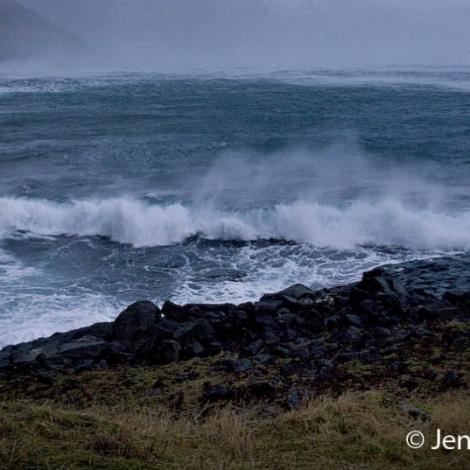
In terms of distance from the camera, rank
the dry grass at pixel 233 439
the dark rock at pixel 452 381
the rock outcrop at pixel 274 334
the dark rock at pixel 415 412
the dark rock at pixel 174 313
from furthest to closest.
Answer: the dark rock at pixel 174 313, the rock outcrop at pixel 274 334, the dark rock at pixel 452 381, the dark rock at pixel 415 412, the dry grass at pixel 233 439

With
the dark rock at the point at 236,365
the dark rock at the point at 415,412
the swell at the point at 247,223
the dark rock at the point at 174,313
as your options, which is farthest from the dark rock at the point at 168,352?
the swell at the point at 247,223

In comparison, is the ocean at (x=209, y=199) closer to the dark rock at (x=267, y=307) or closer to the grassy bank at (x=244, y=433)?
the dark rock at (x=267, y=307)

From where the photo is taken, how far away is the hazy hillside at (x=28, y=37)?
96.1 meters

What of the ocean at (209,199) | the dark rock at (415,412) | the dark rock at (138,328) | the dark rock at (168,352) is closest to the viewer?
the dark rock at (415,412)

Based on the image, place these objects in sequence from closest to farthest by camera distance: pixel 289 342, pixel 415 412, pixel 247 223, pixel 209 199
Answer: pixel 415 412
pixel 289 342
pixel 247 223
pixel 209 199

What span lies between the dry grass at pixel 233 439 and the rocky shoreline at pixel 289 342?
2.67ft

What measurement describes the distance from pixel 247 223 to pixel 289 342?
28.9 feet

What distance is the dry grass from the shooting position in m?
4.60

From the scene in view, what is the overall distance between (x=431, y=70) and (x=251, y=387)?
69.6 meters

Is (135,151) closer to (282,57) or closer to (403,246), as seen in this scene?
→ (403,246)

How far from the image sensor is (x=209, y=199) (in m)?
19.6

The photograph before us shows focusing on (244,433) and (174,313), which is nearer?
(244,433)

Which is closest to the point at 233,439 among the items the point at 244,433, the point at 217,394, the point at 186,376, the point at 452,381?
the point at 244,433

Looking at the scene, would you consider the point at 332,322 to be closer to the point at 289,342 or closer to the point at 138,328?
the point at 289,342
